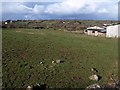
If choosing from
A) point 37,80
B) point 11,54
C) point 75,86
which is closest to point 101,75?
point 75,86

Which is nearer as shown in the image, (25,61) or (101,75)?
(101,75)

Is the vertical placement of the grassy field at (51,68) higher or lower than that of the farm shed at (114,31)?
lower

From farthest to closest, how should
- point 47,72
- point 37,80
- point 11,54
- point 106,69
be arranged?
point 11,54, point 106,69, point 47,72, point 37,80

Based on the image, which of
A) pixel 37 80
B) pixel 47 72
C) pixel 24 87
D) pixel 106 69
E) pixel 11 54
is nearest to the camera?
pixel 24 87

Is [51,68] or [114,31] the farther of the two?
[114,31]

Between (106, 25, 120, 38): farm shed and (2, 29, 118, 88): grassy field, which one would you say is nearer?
(2, 29, 118, 88): grassy field

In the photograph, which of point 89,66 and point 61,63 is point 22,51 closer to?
point 61,63

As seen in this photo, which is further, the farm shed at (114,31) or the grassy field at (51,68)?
the farm shed at (114,31)

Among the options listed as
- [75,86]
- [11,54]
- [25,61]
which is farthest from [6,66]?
[75,86]

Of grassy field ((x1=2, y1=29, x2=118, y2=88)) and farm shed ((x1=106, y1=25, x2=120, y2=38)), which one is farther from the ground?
farm shed ((x1=106, y1=25, x2=120, y2=38))

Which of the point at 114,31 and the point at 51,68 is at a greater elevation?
the point at 114,31
